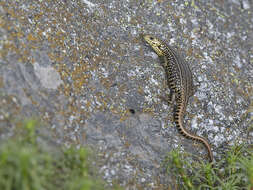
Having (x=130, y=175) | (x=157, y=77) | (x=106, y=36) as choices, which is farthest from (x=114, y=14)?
(x=130, y=175)

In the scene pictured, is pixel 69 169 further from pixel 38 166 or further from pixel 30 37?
pixel 30 37

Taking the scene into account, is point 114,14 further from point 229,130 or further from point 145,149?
point 229,130

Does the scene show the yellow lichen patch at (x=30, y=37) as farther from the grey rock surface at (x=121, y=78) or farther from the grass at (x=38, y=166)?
the grass at (x=38, y=166)

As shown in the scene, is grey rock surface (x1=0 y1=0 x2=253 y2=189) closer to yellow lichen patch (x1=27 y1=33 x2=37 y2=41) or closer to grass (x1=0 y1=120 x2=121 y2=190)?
yellow lichen patch (x1=27 y1=33 x2=37 y2=41)

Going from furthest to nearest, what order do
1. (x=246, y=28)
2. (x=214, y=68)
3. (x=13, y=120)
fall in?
(x=246, y=28) → (x=214, y=68) → (x=13, y=120)

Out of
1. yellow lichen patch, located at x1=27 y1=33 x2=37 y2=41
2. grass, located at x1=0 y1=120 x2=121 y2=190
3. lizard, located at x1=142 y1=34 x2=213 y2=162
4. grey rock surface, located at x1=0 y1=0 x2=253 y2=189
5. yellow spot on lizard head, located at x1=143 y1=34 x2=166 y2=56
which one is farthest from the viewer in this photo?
yellow spot on lizard head, located at x1=143 y1=34 x2=166 y2=56

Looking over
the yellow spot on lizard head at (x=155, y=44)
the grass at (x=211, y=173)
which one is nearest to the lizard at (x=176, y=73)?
the yellow spot on lizard head at (x=155, y=44)

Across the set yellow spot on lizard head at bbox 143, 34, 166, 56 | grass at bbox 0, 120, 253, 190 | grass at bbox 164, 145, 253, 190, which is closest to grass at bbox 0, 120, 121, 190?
grass at bbox 0, 120, 253, 190
